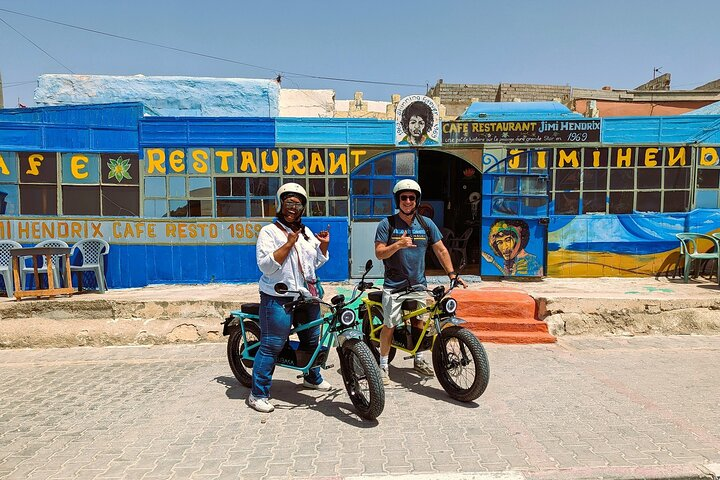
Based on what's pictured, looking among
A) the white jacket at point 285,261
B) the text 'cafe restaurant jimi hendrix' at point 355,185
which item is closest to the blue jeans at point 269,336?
the white jacket at point 285,261

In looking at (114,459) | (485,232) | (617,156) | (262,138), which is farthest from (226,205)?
(617,156)

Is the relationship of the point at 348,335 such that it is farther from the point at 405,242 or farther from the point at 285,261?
the point at 405,242

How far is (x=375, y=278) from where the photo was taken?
28.3 ft

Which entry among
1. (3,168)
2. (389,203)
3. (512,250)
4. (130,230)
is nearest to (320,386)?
(389,203)

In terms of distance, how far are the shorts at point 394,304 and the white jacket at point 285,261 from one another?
0.78 meters

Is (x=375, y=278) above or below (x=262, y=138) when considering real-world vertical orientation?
below

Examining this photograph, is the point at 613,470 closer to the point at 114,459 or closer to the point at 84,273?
the point at 114,459

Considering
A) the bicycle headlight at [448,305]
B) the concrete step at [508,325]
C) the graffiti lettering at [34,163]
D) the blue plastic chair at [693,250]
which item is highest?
the graffiti lettering at [34,163]

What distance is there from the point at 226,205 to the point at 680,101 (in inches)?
667

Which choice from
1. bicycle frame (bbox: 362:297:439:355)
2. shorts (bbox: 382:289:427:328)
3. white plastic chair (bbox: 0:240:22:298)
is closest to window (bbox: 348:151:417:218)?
bicycle frame (bbox: 362:297:439:355)

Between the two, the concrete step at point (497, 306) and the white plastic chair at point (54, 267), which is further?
the white plastic chair at point (54, 267)

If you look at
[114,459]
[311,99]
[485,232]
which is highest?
[311,99]

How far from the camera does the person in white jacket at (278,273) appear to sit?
395 cm

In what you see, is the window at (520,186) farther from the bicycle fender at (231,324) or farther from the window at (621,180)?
the bicycle fender at (231,324)
